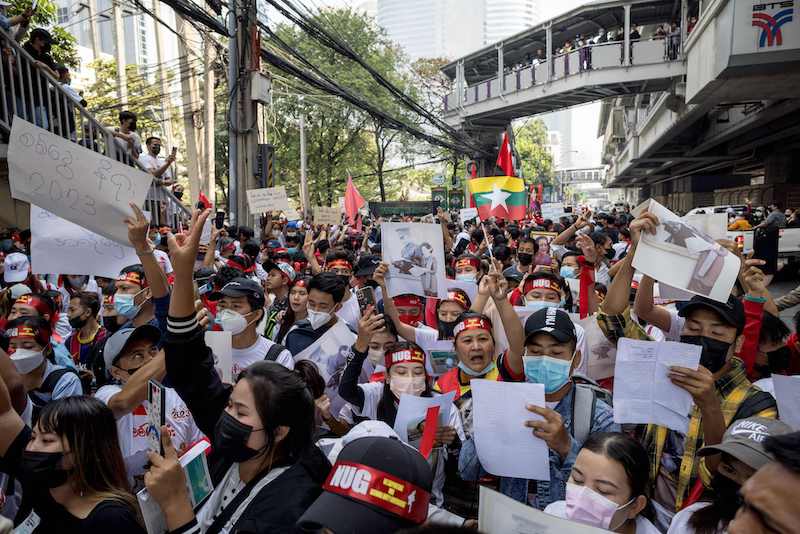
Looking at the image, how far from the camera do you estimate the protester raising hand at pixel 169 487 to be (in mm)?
1868

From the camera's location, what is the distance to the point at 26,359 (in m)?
3.30

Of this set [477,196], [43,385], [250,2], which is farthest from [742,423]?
[250,2]

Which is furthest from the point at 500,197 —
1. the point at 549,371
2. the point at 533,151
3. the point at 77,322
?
the point at 533,151

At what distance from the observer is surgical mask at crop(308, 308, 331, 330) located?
425 cm

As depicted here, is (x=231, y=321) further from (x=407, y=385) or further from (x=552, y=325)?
(x=552, y=325)

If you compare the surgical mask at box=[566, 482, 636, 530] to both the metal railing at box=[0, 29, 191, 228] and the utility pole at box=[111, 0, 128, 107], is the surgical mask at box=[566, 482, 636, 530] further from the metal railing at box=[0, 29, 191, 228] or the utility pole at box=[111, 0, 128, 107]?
the utility pole at box=[111, 0, 128, 107]

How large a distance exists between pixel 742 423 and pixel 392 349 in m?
1.67

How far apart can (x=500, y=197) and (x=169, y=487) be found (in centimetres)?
783

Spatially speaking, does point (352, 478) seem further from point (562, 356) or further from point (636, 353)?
point (562, 356)

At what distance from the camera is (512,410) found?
2.37 m

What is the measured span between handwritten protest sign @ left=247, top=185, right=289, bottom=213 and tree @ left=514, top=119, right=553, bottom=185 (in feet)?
175

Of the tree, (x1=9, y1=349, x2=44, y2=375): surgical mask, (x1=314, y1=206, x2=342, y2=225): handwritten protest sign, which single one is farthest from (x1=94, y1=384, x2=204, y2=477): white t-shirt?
the tree

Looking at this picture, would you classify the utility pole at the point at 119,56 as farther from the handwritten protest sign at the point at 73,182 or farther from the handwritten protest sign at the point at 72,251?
the handwritten protest sign at the point at 73,182

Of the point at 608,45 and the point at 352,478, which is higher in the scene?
the point at 608,45
